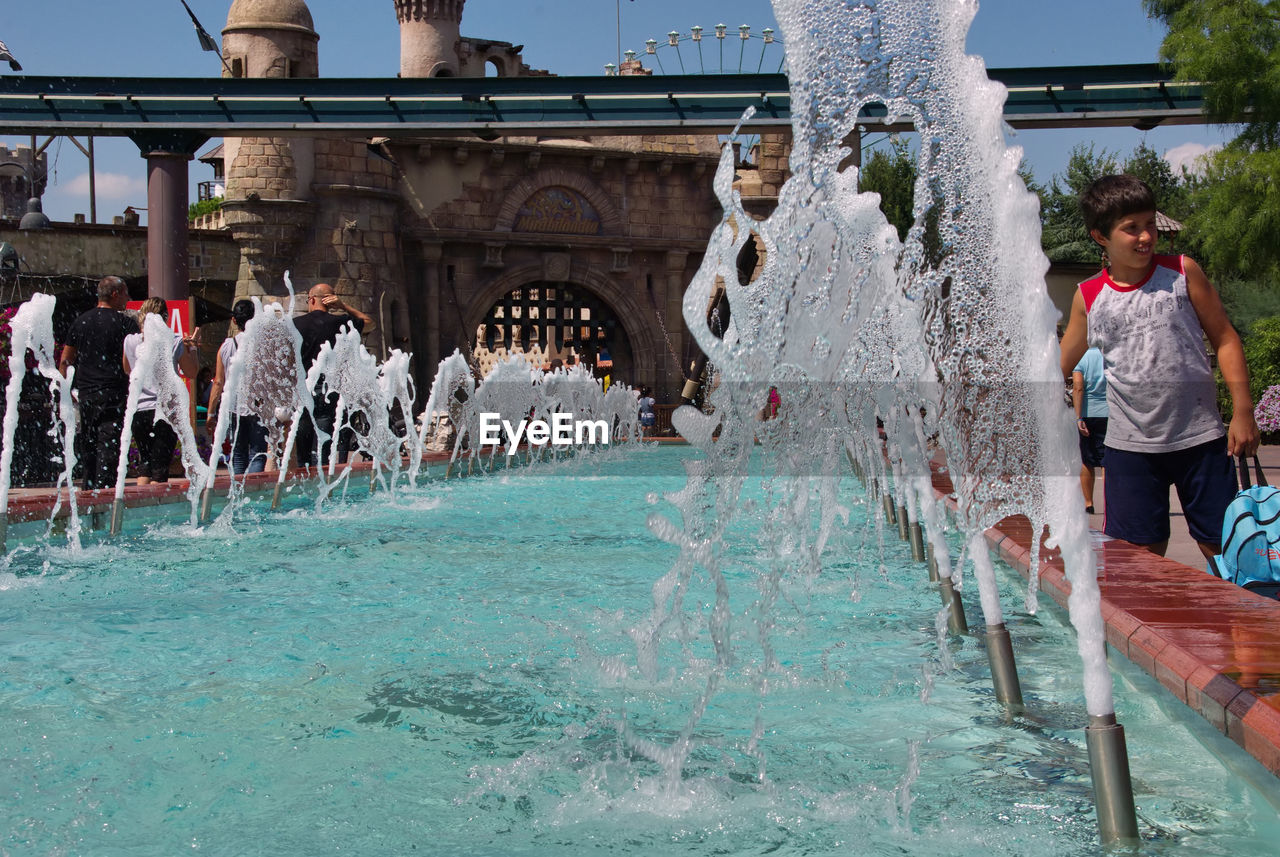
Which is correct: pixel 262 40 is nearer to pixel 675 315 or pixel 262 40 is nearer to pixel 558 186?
pixel 558 186

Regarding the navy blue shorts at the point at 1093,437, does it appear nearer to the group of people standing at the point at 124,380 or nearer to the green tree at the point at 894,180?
the group of people standing at the point at 124,380

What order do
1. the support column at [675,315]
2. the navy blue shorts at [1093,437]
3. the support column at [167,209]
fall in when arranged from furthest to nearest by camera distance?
1. the support column at [675,315]
2. the support column at [167,209]
3. the navy blue shorts at [1093,437]

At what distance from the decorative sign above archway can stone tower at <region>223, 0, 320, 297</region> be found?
4.22 metres

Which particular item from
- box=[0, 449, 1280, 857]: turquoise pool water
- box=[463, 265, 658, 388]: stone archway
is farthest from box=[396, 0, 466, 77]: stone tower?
box=[0, 449, 1280, 857]: turquoise pool water

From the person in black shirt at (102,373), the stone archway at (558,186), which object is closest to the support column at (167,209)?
the stone archway at (558,186)

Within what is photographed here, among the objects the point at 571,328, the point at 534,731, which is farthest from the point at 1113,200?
the point at 571,328

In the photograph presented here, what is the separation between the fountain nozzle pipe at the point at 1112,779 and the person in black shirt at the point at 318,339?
6.94m

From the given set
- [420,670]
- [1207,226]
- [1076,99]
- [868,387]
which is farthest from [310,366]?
[1076,99]

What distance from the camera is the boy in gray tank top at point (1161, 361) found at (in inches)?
130

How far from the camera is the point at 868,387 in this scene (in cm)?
464

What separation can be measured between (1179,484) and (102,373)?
19.6ft

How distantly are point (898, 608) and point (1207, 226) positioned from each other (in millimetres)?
11216

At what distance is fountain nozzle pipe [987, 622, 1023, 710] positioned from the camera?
270cm

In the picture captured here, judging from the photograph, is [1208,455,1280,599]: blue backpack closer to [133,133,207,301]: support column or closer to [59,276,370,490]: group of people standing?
[59,276,370,490]: group of people standing
